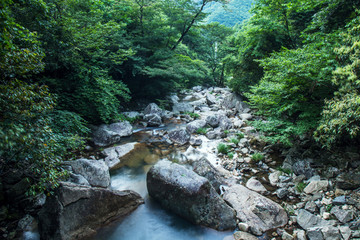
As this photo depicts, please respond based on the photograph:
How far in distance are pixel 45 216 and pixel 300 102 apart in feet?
26.8

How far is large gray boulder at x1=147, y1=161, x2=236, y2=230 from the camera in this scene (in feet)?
15.1

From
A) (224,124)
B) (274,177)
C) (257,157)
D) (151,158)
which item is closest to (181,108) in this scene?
(224,124)

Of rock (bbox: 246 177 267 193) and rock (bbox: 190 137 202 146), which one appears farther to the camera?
rock (bbox: 190 137 202 146)

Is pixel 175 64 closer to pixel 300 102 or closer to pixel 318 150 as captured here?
pixel 300 102

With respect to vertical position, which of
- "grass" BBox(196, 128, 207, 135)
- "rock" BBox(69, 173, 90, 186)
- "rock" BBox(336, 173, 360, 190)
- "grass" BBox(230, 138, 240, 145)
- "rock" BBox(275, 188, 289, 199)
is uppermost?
"grass" BBox(196, 128, 207, 135)

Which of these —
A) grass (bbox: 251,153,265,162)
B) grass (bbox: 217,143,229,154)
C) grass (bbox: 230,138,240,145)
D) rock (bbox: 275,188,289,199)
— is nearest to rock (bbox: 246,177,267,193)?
rock (bbox: 275,188,289,199)

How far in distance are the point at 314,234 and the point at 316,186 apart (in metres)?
1.84

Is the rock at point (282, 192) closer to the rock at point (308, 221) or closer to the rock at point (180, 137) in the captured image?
the rock at point (308, 221)

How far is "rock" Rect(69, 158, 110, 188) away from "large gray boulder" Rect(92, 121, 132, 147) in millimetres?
3002

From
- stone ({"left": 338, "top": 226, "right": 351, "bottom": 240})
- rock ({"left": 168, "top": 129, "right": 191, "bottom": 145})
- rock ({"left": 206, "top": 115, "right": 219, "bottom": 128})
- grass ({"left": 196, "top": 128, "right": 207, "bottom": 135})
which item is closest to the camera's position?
stone ({"left": 338, "top": 226, "right": 351, "bottom": 240})

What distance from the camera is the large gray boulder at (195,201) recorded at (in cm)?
461

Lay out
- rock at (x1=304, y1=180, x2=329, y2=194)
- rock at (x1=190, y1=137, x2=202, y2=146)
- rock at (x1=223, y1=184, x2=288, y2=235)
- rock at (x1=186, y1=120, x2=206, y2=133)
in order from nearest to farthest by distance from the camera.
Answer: rock at (x1=223, y1=184, x2=288, y2=235) → rock at (x1=304, y1=180, x2=329, y2=194) → rock at (x1=190, y1=137, x2=202, y2=146) → rock at (x1=186, y1=120, x2=206, y2=133)

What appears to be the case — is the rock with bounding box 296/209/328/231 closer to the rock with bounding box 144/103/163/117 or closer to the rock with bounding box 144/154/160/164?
the rock with bounding box 144/154/160/164

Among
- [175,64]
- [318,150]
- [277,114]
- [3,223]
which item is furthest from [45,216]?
[175,64]
